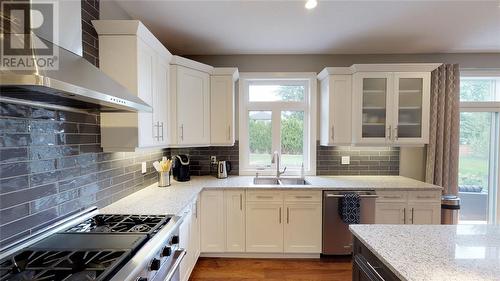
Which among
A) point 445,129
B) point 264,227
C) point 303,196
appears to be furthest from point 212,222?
point 445,129

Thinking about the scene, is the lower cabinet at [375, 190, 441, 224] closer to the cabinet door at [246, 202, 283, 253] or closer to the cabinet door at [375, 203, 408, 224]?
the cabinet door at [375, 203, 408, 224]

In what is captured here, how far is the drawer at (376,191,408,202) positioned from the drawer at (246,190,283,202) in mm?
1144

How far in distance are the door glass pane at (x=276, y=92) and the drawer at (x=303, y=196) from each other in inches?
55.6

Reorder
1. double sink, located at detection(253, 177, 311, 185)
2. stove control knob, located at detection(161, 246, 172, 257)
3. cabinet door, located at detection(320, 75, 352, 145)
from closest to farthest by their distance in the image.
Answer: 1. stove control knob, located at detection(161, 246, 172, 257)
2. cabinet door, located at detection(320, 75, 352, 145)
3. double sink, located at detection(253, 177, 311, 185)

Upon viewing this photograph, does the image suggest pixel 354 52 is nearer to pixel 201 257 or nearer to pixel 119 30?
pixel 119 30

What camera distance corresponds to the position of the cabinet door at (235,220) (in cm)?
280

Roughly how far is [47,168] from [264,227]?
2118 millimetres

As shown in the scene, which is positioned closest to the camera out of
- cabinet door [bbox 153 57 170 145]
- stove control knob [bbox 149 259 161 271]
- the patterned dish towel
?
stove control knob [bbox 149 259 161 271]

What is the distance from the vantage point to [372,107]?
3.07 m

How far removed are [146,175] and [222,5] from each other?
6.18 ft

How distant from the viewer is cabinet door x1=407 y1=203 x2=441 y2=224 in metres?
2.81

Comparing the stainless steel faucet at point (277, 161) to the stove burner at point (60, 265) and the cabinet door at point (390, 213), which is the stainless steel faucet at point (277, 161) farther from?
the stove burner at point (60, 265)

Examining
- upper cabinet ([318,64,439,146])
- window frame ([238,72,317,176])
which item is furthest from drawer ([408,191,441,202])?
window frame ([238,72,317,176])

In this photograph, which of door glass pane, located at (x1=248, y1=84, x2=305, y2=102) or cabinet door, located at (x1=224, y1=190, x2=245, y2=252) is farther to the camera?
door glass pane, located at (x1=248, y1=84, x2=305, y2=102)
